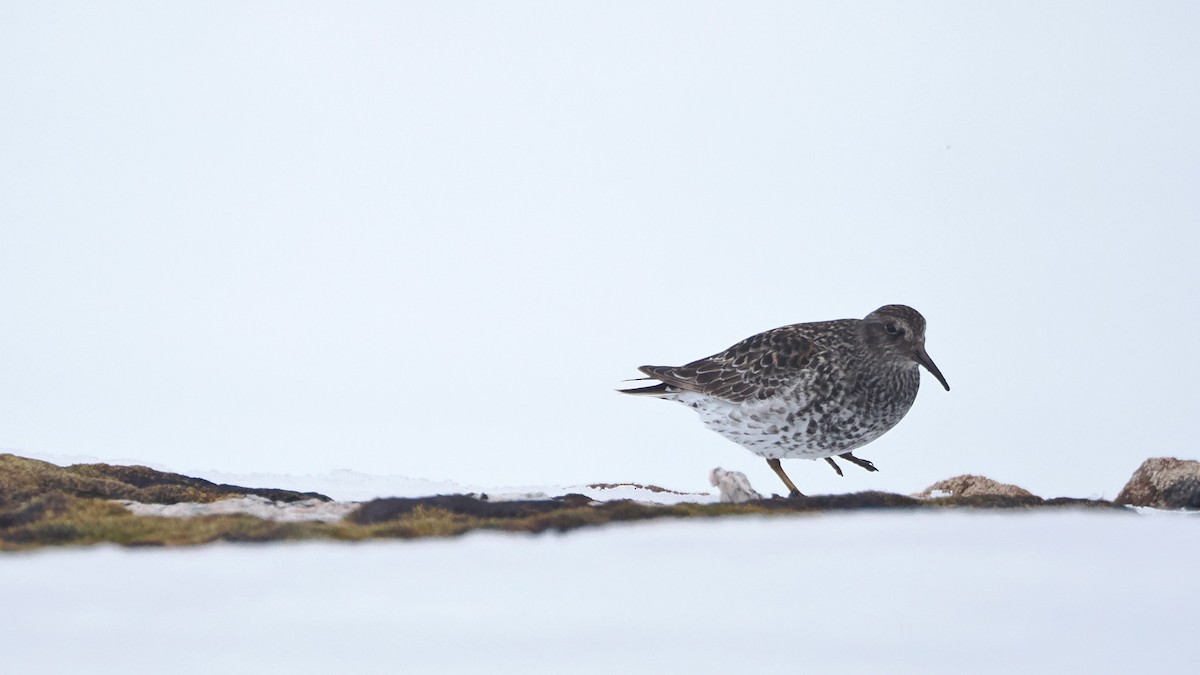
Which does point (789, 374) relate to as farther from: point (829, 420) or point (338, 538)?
point (338, 538)

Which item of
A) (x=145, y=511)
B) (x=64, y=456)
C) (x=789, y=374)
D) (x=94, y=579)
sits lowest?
(x=94, y=579)

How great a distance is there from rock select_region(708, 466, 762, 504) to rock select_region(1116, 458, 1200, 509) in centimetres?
280

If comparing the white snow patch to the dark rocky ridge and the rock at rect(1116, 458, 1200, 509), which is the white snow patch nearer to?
the dark rocky ridge

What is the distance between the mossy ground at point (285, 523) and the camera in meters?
6.29

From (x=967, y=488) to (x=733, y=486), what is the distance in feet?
7.50

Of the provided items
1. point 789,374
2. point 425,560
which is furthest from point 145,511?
point 789,374

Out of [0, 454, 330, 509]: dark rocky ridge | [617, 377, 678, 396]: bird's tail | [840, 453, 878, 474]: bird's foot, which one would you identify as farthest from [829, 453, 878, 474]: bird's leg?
[0, 454, 330, 509]: dark rocky ridge

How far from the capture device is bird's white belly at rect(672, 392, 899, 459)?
9.43 m

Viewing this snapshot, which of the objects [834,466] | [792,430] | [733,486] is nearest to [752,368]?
[792,430]

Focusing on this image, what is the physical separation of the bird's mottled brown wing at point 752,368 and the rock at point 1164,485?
8.49 feet

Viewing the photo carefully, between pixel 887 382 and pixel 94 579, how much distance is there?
246 inches

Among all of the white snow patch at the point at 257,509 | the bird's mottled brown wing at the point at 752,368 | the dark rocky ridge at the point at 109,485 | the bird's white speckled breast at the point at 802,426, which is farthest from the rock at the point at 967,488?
the dark rocky ridge at the point at 109,485

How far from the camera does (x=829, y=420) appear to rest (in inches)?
371

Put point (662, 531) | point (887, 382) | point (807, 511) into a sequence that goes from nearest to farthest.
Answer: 1. point (662, 531)
2. point (807, 511)
3. point (887, 382)
